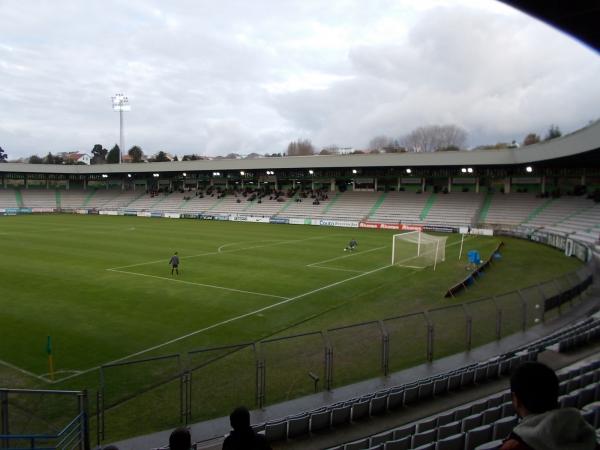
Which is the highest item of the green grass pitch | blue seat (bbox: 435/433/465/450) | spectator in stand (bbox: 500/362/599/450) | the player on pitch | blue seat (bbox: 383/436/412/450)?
spectator in stand (bbox: 500/362/599/450)

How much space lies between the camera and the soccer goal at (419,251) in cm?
2958

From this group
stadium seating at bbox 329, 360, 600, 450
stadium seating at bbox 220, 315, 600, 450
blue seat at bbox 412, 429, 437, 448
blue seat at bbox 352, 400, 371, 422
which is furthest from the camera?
blue seat at bbox 352, 400, 371, 422

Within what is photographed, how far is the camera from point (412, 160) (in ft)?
191

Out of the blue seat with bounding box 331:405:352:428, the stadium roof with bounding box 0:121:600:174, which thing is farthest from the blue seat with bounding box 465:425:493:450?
the stadium roof with bounding box 0:121:600:174

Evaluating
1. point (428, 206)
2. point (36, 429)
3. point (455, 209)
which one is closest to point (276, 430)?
point (36, 429)

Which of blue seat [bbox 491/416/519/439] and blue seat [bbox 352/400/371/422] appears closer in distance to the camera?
blue seat [bbox 491/416/519/439]

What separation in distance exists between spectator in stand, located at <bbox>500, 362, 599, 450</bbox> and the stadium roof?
33563 mm

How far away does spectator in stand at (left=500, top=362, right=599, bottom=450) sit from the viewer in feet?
8.55

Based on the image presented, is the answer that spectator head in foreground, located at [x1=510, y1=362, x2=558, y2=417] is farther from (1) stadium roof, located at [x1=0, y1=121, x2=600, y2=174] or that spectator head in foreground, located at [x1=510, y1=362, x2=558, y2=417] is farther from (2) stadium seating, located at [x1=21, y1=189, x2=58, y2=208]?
(2) stadium seating, located at [x1=21, y1=189, x2=58, y2=208]

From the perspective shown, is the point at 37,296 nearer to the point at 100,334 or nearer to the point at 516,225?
the point at 100,334

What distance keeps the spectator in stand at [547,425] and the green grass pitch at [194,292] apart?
833 centimetres

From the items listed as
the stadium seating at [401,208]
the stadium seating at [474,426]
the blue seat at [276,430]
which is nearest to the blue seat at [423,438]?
the stadium seating at [474,426]

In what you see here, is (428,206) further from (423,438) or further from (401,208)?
(423,438)

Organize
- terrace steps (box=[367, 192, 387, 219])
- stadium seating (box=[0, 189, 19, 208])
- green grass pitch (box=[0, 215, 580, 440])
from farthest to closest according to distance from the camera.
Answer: stadium seating (box=[0, 189, 19, 208]) < terrace steps (box=[367, 192, 387, 219]) < green grass pitch (box=[0, 215, 580, 440])
